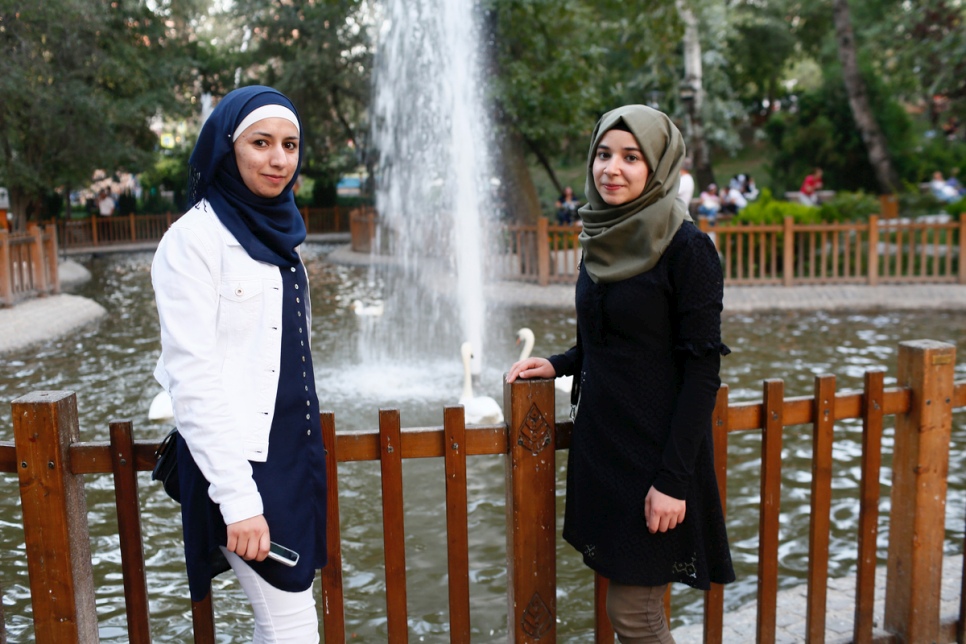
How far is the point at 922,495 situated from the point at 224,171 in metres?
2.54

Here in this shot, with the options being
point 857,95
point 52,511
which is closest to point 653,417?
point 52,511

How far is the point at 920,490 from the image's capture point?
309 cm

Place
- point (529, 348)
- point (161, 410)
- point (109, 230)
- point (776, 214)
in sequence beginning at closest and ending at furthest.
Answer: point (161, 410) < point (529, 348) < point (776, 214) < point (109, 230)

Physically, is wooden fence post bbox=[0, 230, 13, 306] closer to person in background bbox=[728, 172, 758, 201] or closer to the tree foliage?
the tree foliage

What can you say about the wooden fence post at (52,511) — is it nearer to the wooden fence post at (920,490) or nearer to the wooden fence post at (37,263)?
the wooden fence post at (920,490)

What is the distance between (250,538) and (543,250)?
41.9ft

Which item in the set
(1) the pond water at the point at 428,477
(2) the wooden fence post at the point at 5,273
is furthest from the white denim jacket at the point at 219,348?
(2) the wooden fence post at the point at 5,273

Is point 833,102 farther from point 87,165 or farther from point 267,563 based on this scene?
point 267,563

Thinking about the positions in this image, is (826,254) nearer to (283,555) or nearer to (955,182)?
(955,182)

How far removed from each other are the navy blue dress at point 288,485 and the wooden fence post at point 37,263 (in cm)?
1235

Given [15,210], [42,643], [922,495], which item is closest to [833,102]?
[15,210]

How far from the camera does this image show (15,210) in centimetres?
2122

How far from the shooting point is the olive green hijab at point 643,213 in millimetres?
2309

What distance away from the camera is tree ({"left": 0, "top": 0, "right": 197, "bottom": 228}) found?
52.8ft
